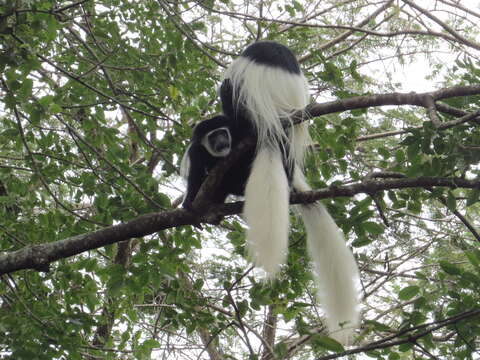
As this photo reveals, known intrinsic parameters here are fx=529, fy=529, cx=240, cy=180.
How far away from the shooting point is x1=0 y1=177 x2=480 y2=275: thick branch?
1.86 meters

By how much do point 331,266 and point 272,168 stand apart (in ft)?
1.66

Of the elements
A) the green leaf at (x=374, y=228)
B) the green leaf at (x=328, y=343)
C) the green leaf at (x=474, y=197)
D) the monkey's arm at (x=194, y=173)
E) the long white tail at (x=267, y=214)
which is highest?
the monkey's arm at (x=194, y=173)

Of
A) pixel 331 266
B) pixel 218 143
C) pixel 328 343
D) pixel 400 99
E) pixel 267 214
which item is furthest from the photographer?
pixel 218 143

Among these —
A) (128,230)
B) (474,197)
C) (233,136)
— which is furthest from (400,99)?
(128,230)

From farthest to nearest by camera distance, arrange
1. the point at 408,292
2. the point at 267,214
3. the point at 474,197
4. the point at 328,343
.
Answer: the point at 267,214 < the point at 474,197 < the point at 408,292 < the point at 328,343

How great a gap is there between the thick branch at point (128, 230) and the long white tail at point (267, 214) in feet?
0.56

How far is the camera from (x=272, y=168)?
2.35m

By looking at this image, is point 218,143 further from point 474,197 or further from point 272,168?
point 474,197

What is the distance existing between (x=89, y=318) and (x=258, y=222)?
769 mm

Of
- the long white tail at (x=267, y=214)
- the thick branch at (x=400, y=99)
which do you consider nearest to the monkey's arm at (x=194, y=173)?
the long white tail at (x=267, y=214)

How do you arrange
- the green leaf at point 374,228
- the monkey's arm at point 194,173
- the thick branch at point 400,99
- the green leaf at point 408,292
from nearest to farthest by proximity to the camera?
the green leaf at point 408,292, the thick branch at point 400,99, the green leaf at point 374,228, the monkey's arm at point 194,173

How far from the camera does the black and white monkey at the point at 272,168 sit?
7.01ft

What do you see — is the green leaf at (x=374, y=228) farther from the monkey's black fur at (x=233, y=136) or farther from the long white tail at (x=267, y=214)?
the monkey's black fur at (x=233, y=136)

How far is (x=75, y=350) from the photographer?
198cm
